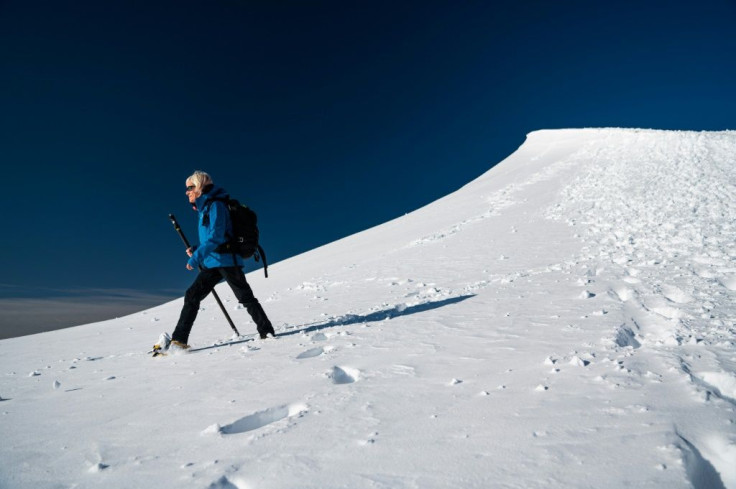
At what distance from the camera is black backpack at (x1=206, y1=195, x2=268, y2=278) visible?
525cm

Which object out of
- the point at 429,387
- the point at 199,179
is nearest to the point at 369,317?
the point at 429,387

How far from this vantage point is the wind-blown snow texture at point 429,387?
217 centimetres

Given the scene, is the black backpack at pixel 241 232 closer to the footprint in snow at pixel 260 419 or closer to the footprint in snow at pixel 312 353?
the footprint in snow at pixel 312 353

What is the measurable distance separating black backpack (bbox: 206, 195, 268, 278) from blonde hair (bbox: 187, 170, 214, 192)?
0.32m

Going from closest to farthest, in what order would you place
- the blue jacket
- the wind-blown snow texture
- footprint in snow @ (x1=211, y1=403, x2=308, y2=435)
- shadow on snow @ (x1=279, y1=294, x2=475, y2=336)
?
the wind-blown snow texture < footprint in snow @ (x1=211, y1=403, x2=308, y2=435) < the blue jacket < shadow on snow @ (x1=279, y1=294, x2=475, y2=336)

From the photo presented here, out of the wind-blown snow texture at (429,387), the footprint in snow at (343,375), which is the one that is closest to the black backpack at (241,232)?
the wind-blown snow texture at (429,387)

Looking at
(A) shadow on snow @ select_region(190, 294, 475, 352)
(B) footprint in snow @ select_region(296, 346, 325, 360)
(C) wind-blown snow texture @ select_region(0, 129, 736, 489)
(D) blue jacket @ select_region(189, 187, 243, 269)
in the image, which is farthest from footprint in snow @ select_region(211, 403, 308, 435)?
(D) blue jacket @ select_region(189, 187, 243, 269)

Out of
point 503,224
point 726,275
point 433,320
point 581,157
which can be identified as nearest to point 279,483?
point 433,320

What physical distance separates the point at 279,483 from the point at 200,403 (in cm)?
139

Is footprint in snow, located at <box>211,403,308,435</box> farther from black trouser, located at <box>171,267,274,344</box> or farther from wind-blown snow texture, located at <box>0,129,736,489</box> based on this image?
black trouser, located at <box>171,267,274,344</box>

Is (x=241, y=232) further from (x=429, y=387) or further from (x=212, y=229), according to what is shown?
(x=429, y=387)

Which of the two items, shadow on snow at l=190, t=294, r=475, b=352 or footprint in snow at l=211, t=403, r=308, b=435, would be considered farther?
shadow on snow at l=190, t=294, r=475, b=352

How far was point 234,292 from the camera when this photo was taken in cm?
526

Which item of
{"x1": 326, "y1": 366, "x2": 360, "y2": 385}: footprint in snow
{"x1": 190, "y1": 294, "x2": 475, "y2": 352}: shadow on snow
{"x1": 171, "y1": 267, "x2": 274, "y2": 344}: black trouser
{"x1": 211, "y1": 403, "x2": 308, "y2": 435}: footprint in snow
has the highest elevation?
{"x1": 171, "y1": 267, "x2": 274, "y2": 344}: black trouser
